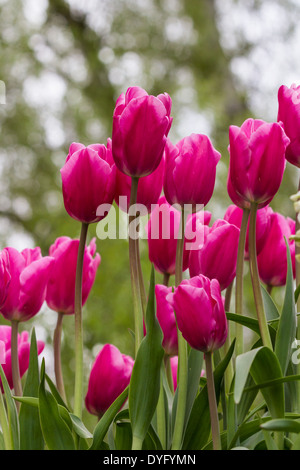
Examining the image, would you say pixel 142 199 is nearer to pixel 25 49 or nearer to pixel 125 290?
pixel 125 290

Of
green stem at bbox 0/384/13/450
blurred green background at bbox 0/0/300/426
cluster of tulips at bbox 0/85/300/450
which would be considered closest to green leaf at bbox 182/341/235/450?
cluster of tulips at bbox 0/85/300/450

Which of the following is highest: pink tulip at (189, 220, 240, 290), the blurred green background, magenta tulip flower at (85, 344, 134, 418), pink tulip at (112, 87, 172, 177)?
the blurred green background

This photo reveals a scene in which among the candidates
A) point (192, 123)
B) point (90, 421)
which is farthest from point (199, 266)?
point (192, 123)

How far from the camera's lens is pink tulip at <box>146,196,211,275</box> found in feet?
1.56

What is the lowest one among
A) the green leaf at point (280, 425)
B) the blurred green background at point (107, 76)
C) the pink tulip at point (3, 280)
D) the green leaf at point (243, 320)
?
the green leaf at point (280, 425)

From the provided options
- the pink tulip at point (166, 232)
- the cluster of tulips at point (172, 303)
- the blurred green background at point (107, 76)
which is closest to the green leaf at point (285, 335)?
the cluster of tulips at point (172, 303)

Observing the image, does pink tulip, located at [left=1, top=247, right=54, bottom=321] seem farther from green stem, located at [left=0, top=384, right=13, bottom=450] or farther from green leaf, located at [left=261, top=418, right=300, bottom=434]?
green leaf, located at [left=261, top=418, right=300, bottom=434]

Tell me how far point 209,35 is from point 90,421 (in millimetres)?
2928

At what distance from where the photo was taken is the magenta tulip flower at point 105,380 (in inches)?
19.4

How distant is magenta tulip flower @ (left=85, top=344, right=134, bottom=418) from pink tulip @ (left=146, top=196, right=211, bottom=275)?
0.07 m

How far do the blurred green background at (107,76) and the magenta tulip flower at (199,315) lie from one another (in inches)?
110

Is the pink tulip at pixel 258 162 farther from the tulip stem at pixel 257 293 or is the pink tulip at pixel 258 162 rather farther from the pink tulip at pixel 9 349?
the pink tulip at pixel 9 349

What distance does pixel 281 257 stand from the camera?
20.6 inches

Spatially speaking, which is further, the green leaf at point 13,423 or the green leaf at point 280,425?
the green leaf at point 13,423
